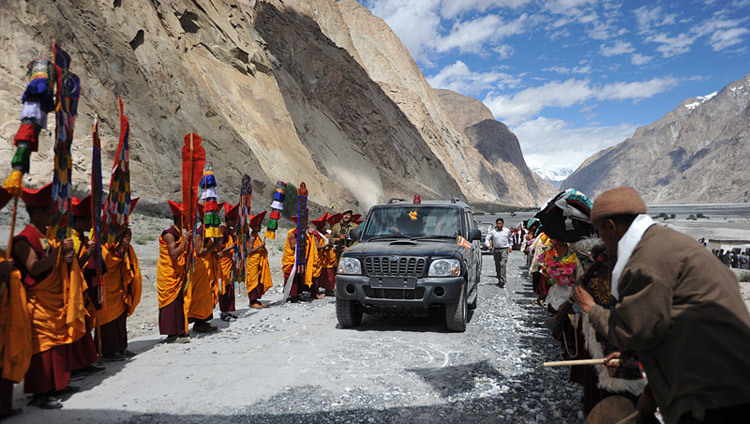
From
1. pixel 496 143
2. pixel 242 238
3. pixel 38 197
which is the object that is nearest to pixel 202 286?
pixel 242 238

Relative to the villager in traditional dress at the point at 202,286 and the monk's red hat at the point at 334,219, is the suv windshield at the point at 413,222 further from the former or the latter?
the monk's red hat at the point at 334,219

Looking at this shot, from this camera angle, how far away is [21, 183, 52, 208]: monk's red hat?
4.29 m

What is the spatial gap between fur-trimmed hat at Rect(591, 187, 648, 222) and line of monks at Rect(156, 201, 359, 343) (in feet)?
18.0

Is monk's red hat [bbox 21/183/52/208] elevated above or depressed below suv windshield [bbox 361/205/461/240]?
above

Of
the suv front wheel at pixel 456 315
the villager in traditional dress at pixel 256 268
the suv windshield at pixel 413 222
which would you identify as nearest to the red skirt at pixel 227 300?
the villager in traditional dress at pixel 256 268

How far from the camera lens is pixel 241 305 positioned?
1011 centimetres

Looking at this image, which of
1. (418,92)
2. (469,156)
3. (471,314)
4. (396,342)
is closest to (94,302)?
(396,342)

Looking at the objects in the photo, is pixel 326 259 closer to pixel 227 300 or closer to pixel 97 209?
pixel 227 300

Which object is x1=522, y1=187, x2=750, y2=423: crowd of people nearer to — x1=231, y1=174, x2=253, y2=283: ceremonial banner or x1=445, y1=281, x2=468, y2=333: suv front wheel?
x1=445, y1=281, x2=468, y2=333: suv front wheel

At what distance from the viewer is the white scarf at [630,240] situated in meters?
2.24

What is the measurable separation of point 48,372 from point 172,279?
218 cm

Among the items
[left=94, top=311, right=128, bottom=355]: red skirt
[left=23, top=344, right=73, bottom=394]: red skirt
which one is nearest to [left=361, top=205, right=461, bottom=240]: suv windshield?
[left=94, top=311, right=128, bottom=355]: red skirt

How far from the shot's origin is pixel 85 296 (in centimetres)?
515

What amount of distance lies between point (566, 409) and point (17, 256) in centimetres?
508
